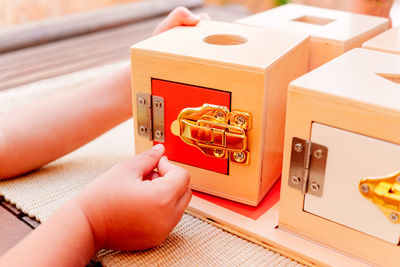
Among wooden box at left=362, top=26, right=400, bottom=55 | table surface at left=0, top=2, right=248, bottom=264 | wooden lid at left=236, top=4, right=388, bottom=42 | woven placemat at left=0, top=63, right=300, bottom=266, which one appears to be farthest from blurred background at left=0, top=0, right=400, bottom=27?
woven placemat at left=0, top=63, right=300, bottom=266

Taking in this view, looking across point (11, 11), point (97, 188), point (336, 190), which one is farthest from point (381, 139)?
point (11, 11)

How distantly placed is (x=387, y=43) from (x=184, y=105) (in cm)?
31

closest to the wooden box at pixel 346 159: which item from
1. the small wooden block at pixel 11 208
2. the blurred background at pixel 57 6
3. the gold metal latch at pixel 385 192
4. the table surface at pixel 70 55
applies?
the gold metal latch at pixel 385 192

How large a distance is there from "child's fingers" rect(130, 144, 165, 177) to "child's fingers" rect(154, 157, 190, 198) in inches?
0.5

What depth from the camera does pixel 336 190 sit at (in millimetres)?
510

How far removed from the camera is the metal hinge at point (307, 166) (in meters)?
0.51

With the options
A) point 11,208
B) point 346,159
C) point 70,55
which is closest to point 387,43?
point 346,159

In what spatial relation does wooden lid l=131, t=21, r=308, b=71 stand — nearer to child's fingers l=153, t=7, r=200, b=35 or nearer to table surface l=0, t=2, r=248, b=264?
child's fingers l=153, t=7, r=200, b=35

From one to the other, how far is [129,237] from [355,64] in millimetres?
348

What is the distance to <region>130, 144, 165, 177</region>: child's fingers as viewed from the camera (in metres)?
0.56

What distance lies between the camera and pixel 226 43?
0.70 metres

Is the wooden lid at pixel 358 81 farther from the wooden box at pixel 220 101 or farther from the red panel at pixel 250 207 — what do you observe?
the red panel at pixel 250 207

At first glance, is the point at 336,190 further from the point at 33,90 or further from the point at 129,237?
the point at 33,90

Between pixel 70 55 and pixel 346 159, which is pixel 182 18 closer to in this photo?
pixel 346 159
